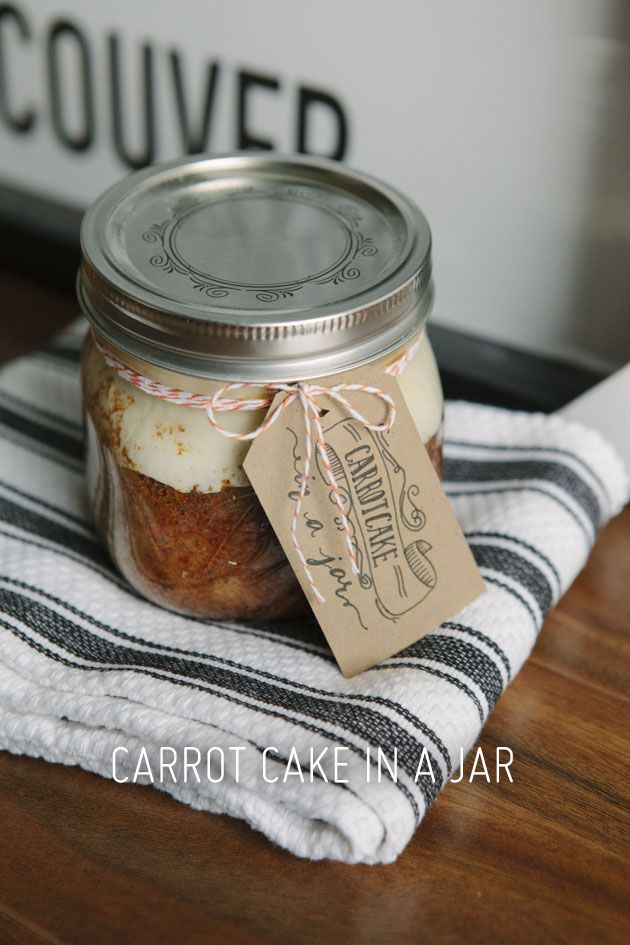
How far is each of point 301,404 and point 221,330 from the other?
5 centimetres

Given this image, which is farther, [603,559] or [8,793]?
[603,559]

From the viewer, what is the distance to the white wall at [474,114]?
62cm

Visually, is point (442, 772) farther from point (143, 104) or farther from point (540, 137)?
point (143, 104)

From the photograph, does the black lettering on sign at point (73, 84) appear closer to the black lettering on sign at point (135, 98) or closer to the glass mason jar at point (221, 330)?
the black lettering on sign at point (135, 98)

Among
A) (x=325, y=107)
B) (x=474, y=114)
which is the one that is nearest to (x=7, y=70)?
(x=325, y=107)

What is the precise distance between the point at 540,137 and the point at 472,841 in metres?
0.43

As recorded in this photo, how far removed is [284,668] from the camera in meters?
0.50

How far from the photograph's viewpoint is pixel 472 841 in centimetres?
46

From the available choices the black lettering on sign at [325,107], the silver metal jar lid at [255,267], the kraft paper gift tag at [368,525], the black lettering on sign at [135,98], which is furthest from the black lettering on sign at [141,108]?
the kraft paper gift tag at [368,525]

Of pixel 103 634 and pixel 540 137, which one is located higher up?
pixel 540 137

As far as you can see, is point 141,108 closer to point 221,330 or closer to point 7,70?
point 7,70

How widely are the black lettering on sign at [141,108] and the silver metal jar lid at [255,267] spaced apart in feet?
0.91

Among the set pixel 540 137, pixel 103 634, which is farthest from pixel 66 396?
pixel 540 137

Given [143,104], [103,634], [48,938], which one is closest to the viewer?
[48,938]
